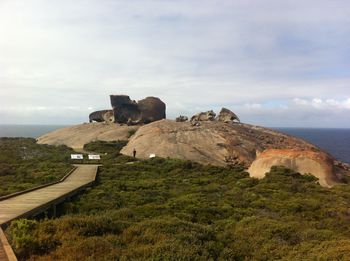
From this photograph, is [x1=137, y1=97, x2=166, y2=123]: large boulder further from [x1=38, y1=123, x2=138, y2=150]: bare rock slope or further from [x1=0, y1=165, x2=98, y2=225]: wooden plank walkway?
[x1=0, y1=165, x2=98, y2=225]: wooden plank walkway

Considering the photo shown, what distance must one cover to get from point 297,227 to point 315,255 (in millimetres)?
3871

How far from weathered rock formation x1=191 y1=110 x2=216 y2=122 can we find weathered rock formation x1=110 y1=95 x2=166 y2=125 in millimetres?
7461

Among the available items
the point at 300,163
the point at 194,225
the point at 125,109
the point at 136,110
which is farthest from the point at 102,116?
the point at 194,225

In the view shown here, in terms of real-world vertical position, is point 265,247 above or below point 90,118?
below

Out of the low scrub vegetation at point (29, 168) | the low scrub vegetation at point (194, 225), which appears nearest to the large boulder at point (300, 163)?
the low scrub vegetation at point (194, 225)

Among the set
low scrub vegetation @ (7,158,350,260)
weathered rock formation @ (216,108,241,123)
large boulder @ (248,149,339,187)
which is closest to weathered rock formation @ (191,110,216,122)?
weathered rock formation @ (216,108,241,123)

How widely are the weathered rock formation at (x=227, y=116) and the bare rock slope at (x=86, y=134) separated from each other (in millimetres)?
13469

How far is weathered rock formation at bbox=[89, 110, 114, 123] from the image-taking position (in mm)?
74919

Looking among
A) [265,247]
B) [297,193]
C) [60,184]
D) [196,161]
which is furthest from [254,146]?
[265,247]

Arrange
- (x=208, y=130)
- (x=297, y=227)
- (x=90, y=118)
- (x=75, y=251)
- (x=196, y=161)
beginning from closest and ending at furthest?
(x=75, y=251) < (x=297, y=227) < (x=196, y=161) < (x=208, y=130) < (x=90, y=118)

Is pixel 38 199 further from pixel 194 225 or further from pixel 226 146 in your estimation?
pixel 226 146

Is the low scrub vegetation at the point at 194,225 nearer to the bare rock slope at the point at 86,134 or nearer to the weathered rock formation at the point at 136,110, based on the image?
the bare rock slope at the point at 86,134

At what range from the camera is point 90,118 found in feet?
262

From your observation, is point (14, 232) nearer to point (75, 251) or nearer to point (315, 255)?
point (75, 251)
